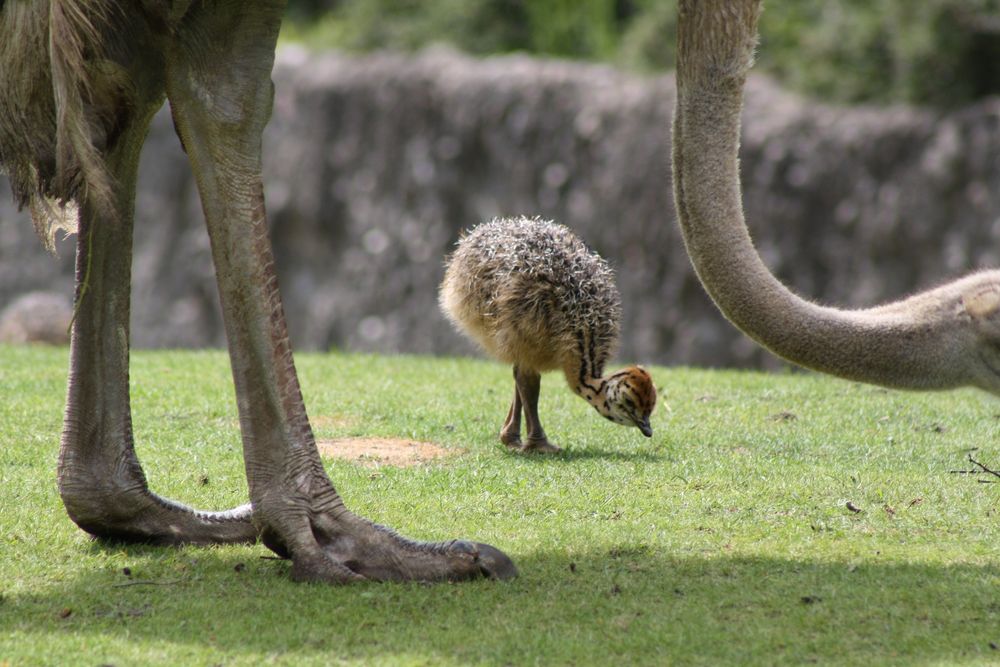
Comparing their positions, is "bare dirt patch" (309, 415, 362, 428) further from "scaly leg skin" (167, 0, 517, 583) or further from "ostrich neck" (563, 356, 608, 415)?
"scaly leg skin" (167, 0, 517, 583)

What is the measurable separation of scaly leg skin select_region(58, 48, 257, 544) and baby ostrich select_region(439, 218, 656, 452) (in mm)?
2487

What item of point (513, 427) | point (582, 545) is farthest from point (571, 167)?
point (582, 545)

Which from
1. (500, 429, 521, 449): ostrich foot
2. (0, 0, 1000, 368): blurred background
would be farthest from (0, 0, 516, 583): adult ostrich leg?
(0, 0, 1000, 368): blurred background

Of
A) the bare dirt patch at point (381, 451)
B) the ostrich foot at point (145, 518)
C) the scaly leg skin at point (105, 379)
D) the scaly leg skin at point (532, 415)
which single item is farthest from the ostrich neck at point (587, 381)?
the scaly leg skin at point (105, 379)

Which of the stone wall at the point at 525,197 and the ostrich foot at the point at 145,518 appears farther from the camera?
the stone wall at the point at 525,197

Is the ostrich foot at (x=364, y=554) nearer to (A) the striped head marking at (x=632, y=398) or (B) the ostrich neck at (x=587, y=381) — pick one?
(A) the striped head marking at (x=632, y=398)

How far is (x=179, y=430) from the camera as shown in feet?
26.0

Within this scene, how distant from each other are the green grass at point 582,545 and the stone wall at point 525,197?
7092 mm

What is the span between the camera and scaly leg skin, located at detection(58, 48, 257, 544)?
542cm

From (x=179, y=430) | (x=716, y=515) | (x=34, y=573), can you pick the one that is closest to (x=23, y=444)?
(x=179, y=430)

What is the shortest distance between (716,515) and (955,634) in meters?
1.62

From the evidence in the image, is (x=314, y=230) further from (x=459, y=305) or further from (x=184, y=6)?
(x=184, y=6)

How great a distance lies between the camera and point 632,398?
713cm

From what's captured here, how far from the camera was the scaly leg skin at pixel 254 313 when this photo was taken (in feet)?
16.1
